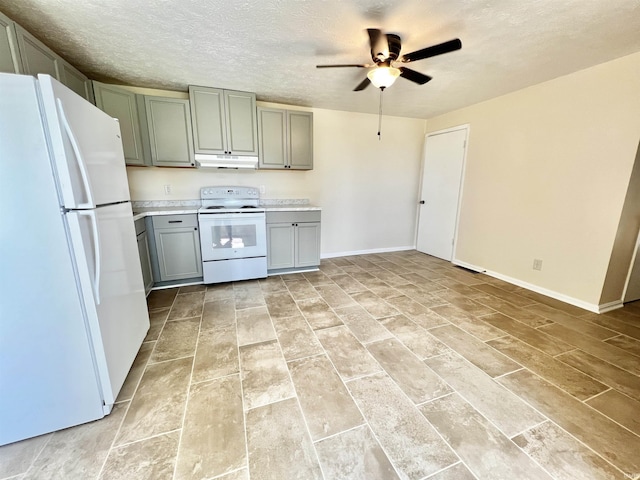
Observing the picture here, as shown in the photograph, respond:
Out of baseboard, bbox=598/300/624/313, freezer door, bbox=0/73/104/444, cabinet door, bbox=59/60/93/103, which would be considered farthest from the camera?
baseboard, bbox=598/300/624/313

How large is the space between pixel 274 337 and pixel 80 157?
174 centimetres

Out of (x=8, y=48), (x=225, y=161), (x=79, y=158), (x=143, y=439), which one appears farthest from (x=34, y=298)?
(x=225, y=161)

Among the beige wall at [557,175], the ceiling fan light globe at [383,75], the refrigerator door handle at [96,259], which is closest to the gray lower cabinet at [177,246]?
the refrigerator door handle at [96,259]

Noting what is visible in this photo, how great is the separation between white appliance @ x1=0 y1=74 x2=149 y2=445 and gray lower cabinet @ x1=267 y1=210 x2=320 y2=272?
2.05m

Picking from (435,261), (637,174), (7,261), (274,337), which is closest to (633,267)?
(637,174)

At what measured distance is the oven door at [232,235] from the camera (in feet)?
10.3

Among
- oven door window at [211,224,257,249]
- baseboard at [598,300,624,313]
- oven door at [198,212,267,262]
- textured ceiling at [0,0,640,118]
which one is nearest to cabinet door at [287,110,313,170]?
textured ceiling at [0,0,640,118]

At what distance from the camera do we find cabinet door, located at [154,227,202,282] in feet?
10.0

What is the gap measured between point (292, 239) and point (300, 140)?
1.44 m

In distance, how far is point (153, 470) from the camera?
1.16 m

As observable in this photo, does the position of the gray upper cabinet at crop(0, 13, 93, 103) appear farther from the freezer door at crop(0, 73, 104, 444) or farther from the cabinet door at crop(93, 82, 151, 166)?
the freezer door at crop(0, 73, 104, 444)

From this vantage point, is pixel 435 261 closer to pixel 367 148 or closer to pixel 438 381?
pixel 367 148

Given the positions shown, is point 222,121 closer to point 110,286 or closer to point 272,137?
point 272,137

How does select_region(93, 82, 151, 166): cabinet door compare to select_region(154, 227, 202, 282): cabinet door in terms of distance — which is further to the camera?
select_region(154, 227, 202, 282): cabinet door
